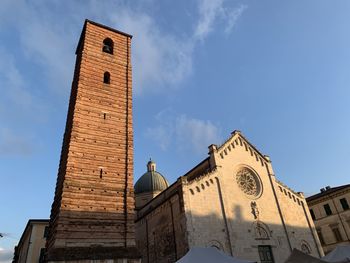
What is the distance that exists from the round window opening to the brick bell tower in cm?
1206

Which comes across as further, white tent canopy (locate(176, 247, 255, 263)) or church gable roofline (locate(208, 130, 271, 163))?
church gable roofline (locate(208, 130, 271, 163))

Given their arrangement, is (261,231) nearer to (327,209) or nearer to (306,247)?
(306,247)

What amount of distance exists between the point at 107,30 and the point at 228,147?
14314mm

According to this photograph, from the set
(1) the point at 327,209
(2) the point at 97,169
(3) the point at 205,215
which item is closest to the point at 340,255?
(3) the point at 205,215

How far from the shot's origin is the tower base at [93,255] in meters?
13.3

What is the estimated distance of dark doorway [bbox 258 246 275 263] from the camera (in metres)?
23.6

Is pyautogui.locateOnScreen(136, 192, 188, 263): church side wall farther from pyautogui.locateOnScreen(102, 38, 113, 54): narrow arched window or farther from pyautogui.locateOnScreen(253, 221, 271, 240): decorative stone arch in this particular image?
pyautogui.locateOnScreen(102, 38, 113, 54): narrow arched window

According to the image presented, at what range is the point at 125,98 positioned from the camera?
20422 mm

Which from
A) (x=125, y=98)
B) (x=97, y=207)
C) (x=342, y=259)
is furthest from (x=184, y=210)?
(x=342, y=259)

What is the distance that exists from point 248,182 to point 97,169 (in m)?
15.3

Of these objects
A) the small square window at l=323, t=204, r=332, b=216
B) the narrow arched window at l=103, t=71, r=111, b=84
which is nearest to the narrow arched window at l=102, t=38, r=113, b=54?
the narrow arched window at l=103, t=71, r=111, b=84

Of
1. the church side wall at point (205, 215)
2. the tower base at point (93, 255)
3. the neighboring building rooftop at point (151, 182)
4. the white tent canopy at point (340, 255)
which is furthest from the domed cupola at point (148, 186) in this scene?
the white tent canopy at point (340, 255)

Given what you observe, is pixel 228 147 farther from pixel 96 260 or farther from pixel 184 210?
pixel 96 260

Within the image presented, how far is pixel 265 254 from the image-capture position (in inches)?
941
